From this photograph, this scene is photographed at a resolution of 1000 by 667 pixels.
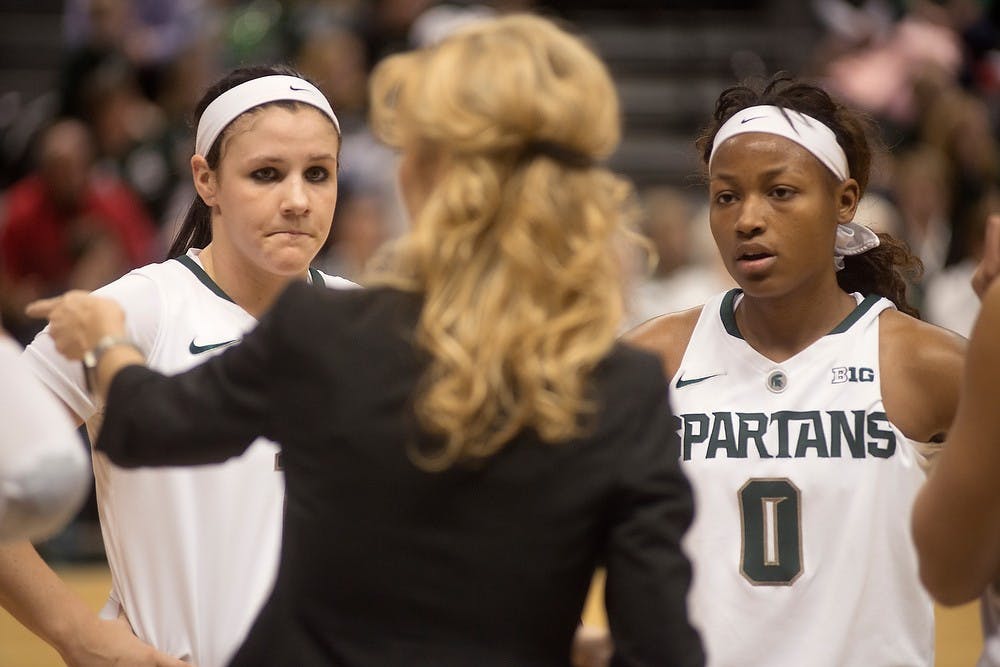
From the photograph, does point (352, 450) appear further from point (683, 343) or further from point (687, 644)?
point (683, 343)

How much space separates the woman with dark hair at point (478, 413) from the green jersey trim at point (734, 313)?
130 cm

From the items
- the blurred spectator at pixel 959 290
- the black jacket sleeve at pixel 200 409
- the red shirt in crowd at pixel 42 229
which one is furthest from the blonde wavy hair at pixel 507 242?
the red shirt in crowd at pixel 42 229

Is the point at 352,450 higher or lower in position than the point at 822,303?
A: lower

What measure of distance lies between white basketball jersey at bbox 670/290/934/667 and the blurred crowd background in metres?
3.70

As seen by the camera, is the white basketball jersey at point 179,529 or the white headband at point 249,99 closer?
the white basketball jersey at point 179,529

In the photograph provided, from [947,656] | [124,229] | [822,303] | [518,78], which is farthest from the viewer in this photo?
[124,229]

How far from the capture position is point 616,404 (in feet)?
6.75

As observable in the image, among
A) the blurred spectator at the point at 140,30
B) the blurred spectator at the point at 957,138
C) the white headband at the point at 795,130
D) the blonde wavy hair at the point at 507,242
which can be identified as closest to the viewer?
the blonde wavy hair at the point at 507,242

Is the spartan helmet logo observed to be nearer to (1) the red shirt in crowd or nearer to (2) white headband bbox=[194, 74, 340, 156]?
(2) white headband bbox=[194, 74, 340, 156]

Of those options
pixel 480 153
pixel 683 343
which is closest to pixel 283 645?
pixel 480 153

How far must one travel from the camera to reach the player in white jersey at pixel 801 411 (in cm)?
306

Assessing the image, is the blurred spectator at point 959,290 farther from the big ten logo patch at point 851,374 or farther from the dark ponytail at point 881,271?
the big ten logo patch at point 851,374

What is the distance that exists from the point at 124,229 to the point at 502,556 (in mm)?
6479

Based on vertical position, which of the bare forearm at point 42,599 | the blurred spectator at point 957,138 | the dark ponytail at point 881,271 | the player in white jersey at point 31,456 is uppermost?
the blurred spectator at point 957,138
